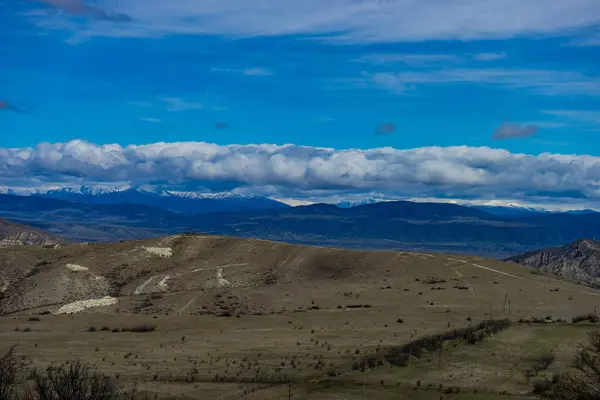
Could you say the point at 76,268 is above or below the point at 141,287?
above

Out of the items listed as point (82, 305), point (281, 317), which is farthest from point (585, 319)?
point (82, 305)

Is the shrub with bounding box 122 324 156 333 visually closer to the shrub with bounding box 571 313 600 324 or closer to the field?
the field

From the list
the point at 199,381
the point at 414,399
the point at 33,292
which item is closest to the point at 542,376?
the point at 414,399

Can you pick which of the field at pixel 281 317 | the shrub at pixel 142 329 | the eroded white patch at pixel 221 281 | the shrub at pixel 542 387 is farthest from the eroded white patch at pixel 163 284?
the shrub at pixel 542 387

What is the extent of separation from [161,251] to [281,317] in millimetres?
44925

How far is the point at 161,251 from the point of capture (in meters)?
110

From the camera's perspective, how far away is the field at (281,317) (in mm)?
37906

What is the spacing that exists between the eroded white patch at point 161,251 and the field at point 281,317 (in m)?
0.80

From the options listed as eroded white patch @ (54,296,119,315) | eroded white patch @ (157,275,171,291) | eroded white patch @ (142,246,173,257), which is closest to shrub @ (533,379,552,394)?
eroded white patch @ (54,296,119,315)

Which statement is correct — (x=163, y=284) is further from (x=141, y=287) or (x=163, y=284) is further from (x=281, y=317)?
(x=281, y=317)

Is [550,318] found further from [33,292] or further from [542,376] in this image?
[33,292]

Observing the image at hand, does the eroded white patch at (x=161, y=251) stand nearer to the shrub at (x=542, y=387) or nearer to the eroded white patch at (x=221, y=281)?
the eroded white patch at (x=221, y=281)

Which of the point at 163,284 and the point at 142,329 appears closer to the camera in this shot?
the point at 142,329

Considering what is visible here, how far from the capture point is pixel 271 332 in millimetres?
59875
